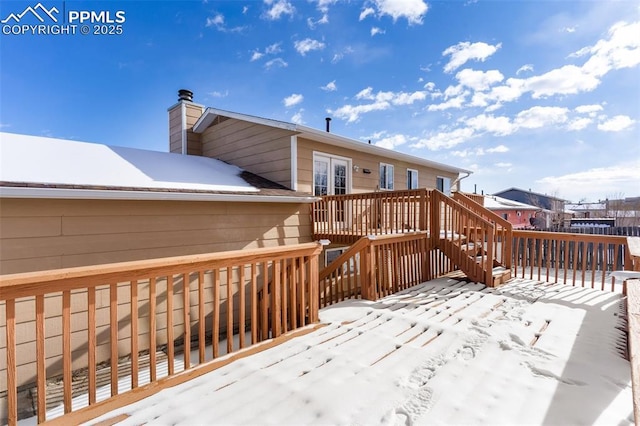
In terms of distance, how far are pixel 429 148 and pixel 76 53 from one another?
15.5 metres

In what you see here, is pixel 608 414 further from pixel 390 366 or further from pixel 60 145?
pixel 60 145

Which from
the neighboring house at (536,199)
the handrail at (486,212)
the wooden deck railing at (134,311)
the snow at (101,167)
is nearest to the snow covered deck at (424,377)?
the wooden deck railing at (134,311)

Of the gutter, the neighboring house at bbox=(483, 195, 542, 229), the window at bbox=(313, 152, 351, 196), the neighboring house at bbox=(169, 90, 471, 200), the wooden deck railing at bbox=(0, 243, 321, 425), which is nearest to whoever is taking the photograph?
the wooden deck railing at bbox=(0, 243, 321, 425)

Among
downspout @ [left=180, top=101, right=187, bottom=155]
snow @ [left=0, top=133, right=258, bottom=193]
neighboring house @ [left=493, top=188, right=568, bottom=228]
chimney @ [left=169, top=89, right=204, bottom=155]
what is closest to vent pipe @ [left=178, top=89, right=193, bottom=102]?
chimney @ [left=169, top=89, right=204, bottom=155]

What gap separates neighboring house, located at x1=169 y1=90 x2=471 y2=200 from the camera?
7.04 metres

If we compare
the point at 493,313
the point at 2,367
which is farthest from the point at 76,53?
the point at 493,313

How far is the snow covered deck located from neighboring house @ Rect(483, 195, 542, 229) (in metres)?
23.2

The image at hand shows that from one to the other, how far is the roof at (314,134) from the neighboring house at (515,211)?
16.9 m

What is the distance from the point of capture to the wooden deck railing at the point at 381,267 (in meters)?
4.38

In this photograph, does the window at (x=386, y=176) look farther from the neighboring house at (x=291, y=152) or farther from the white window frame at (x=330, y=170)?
the white window frame at (x=330, y=170)

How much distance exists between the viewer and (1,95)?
5.53 metres

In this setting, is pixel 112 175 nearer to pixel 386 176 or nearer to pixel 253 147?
pixel 253 147

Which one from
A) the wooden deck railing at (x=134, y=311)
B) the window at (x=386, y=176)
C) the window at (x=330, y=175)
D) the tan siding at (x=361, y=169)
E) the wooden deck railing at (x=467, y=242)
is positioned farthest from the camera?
the window at (x=386, y=176)

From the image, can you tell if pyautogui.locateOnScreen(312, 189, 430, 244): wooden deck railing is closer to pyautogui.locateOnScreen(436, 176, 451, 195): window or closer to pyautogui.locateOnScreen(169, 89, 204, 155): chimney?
pyautogui.locateOnScreen(169, 89, 204, 155): chimney
